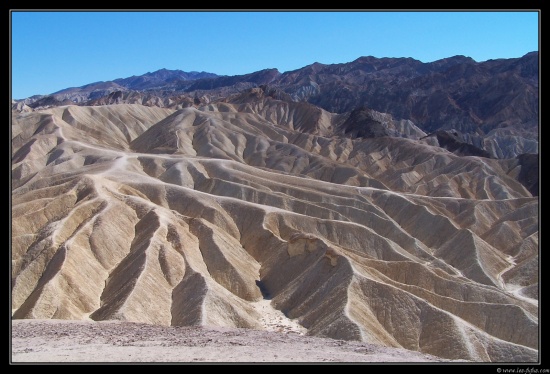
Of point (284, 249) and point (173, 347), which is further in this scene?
point (284, 249)

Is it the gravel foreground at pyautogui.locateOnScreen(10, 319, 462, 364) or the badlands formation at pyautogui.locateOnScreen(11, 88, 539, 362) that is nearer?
the gravel foreground at pyautogui.locateOnScreen(10, 319, 462, 364)

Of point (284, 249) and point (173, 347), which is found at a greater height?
point (284, 249)

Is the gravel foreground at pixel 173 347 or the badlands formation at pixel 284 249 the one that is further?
the badlands formation at pixel 284 249

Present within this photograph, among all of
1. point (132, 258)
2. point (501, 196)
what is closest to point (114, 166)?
point (132, 258)
